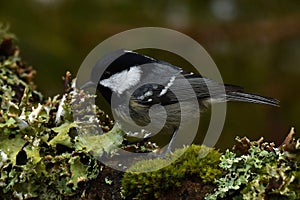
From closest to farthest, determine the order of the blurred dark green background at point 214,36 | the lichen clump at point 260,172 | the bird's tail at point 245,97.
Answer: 1. the lichen clump at point 260,172
2. the bird's tail at point 245,97
3. the blurred dark green background at point 214,36

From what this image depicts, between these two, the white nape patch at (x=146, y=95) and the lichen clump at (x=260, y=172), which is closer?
the lichen clump at (x=260, y=172)

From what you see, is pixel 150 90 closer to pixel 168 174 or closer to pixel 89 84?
pixel 89 84

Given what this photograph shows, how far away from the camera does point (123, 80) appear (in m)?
2.14

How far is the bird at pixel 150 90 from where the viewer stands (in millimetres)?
2090

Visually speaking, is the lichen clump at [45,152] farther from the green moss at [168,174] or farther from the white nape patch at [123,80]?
the white nape patch at [123,80]

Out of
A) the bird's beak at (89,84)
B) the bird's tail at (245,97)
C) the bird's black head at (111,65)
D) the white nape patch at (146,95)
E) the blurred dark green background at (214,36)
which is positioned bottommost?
the bird's tail at (245,97)

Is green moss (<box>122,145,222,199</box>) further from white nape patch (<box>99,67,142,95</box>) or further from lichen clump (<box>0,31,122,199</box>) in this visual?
white nape patch (<box>99,67,142,95</box>)

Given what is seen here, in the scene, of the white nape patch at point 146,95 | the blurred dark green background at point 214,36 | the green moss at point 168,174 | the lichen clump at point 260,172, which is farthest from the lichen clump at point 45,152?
the blurred dark green background at point 214,36

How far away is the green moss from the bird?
1.22 feet

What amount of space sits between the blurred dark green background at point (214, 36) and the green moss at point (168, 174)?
2.17 meters

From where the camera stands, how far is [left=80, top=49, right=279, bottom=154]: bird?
6.86 feet

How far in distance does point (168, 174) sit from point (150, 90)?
0.59 m

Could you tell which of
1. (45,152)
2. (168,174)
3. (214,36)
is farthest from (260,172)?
(214,36)

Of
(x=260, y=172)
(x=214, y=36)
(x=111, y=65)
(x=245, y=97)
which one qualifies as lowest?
(x=260, y=172)
